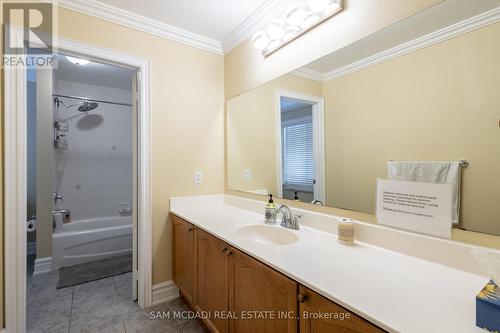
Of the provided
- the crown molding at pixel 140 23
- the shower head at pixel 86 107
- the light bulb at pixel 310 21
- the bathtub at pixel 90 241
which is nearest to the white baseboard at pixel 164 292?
the bathtub at pixel 90 241

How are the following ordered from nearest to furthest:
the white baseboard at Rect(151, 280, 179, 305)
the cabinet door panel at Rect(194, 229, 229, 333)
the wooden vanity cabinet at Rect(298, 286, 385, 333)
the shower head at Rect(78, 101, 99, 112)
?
1. the wooden vanity cabinet at Rect(298, 286, 385, 333)
2. the cabinet door panel at Rect(194, 229, 229, 333)
3. the white baseboard at Rect(151, 280, 179, 305)
4. the shower head at Rect(78, 101, 99, 112)

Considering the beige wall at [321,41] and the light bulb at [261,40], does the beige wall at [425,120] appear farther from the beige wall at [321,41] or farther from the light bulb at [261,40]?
the light bulb at [261,40]

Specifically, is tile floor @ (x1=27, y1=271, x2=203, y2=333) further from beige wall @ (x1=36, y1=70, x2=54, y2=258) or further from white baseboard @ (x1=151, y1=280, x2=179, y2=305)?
beige wall @ (x1=36, y1=70, x2=54, y2=258)

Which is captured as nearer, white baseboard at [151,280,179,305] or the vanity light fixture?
the vanity light fixture

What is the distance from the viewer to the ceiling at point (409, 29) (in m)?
0.94

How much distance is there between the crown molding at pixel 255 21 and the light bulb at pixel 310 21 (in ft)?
0.70

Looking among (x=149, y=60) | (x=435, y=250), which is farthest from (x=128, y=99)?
(x=435, y=250)

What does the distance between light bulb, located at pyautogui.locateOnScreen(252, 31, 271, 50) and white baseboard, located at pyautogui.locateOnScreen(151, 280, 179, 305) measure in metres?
2.14

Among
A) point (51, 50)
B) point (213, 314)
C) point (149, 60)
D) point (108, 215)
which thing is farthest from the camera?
point (108, 215)

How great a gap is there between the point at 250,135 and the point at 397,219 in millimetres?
1358

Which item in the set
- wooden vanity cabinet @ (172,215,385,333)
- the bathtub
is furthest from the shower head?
wooden vanity cabinet @ (172,215,385,333)

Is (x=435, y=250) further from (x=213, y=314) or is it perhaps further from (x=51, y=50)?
(x=51, y=50)

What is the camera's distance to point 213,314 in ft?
4.74

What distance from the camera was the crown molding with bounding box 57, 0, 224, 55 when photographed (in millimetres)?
1701
